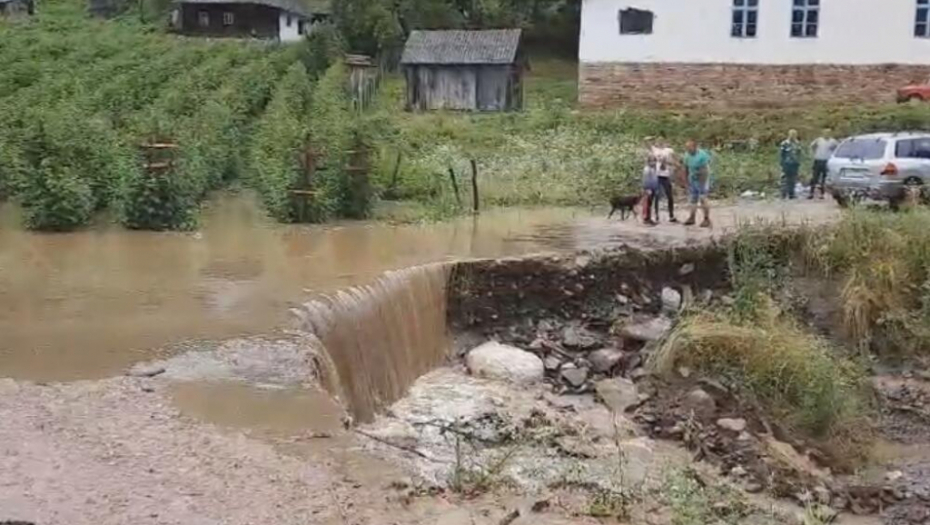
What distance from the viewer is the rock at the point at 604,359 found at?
1686cm

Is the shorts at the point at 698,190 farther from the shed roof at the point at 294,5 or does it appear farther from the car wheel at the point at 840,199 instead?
the shed roof at the point at 294,5

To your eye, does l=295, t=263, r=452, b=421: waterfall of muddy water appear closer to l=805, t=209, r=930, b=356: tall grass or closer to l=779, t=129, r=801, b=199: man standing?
l=805, t=209, r=930, b=356: tall grass

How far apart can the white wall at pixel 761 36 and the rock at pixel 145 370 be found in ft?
100

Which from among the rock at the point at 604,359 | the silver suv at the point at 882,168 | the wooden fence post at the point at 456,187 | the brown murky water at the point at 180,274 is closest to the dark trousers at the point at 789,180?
the silver suv at the point at 882,168

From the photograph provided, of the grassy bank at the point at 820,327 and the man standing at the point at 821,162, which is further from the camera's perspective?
the man standing at the point at 821,162

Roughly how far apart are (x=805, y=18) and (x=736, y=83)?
3112 mm

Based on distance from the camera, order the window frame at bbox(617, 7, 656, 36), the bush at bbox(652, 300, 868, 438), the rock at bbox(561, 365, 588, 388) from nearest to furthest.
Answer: the bush at bbox(652, 300, 868, 438)
the rock at bbox(561, 365, 588, 388)
the window frame at bbox(617, 7, 656, 36)

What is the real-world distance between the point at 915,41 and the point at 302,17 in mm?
31502

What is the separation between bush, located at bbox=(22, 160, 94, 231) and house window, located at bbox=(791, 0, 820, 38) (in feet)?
86.8

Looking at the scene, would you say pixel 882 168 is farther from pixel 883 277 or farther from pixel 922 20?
pixel 922 20

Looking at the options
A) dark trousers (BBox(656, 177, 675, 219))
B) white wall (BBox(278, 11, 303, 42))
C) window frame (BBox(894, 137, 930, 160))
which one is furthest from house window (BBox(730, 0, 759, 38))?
white wall (BBox(278, 11, 303, 42))

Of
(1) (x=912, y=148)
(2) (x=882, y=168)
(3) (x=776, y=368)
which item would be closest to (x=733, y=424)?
(3) (x=776, y=368)

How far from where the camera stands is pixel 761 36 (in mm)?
39719

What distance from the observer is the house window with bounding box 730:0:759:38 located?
39531mm
